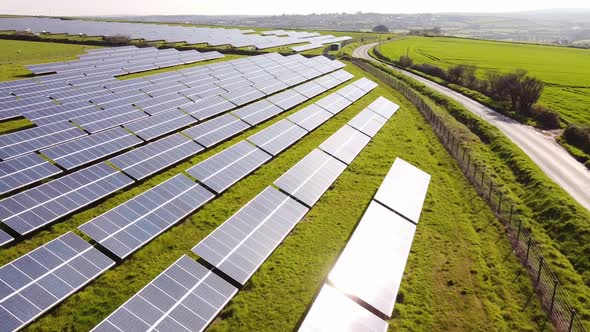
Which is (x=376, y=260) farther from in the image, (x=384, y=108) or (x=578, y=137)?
(x=578, y=137)

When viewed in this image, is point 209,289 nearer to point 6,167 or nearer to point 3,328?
point 3,328

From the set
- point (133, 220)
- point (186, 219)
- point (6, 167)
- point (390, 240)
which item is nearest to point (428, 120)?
point (390, 240)

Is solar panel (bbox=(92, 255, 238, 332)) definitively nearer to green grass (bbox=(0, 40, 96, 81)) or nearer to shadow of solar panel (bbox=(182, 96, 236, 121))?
shadow of solar panel (bbox=(182, 96, 236, 121))

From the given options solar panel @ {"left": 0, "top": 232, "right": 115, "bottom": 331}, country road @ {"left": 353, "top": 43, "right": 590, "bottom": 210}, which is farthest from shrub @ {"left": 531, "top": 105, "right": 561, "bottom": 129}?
solar panel @ {"left": 0, "top": 232, "right": 115, "bottom": 331}

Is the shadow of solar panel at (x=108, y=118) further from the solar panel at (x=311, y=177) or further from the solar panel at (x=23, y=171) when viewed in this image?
the solar panel at (x=311, y=177)

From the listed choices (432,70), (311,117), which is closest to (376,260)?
(311,117)

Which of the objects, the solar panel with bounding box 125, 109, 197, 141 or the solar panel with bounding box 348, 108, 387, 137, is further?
the solar panel with bounding box 348, 108, 387, 137

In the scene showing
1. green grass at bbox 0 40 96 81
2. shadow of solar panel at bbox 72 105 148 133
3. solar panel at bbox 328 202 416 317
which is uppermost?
solar panel at bbox 328 202 416 317
